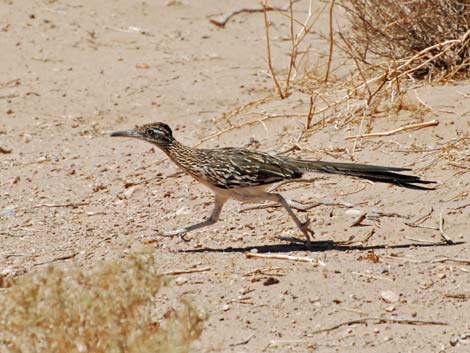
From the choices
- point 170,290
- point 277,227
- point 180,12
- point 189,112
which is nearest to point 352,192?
point 277,227

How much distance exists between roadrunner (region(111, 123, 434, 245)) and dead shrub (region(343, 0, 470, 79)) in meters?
2.45

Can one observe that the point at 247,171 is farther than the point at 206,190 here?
No

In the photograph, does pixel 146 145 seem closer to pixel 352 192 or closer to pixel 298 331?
pixel 352 192

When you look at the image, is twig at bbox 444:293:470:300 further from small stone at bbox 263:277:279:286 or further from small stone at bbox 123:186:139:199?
small stone at bbox 123:186:139:199

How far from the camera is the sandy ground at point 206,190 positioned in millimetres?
5938

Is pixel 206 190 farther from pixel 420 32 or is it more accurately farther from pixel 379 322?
pixel 379 322

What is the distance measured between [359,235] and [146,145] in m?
3.23

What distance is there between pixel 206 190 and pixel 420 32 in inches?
103

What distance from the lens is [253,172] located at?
7.01m

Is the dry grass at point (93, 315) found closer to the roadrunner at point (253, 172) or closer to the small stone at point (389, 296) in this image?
the small stone at point (389, 296)

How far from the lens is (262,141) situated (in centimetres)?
939

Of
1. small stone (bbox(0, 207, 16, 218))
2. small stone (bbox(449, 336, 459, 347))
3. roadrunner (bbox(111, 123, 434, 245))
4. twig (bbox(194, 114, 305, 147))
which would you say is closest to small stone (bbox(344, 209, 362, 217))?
roadrunner (bbox(111, 123, 434, 245))

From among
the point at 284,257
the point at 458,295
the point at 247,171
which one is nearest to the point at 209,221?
the point at 247,171

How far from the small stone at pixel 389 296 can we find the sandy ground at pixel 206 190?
0.04 ft
